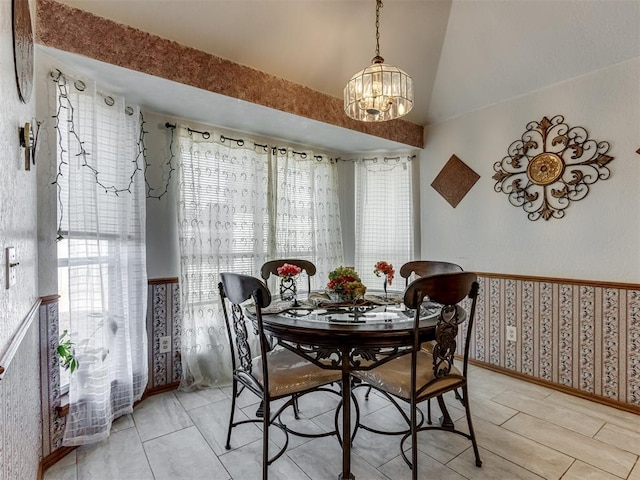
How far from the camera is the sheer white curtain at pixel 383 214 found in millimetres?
3688

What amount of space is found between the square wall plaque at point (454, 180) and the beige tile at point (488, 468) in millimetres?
2266

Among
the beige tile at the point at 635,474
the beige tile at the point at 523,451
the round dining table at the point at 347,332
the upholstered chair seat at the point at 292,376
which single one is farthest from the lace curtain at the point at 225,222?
the beige tile at the point at 635,474

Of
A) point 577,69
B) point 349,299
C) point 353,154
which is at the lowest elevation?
point 349,299

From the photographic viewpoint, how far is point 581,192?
2.53 metres

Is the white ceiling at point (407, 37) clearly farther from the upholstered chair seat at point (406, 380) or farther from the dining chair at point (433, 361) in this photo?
the upholstered chair seat at point (406, 380)

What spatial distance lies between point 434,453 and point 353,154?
2987 millimetres

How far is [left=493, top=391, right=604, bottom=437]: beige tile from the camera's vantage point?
6.95 ft

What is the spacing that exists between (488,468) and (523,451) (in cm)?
30

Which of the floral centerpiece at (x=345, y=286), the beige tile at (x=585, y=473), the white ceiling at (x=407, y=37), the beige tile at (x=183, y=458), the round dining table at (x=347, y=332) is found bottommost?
the beige tile at (x=585, y=473)

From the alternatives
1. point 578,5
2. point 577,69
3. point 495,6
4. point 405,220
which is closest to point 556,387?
point 405,220

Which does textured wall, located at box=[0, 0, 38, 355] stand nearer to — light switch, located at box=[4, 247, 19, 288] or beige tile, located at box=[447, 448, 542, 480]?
light switch, located at box=[4, 247, 19, 288]

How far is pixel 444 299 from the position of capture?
1.52 metres

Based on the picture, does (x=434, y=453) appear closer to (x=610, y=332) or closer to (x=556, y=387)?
(x=556, y=387)

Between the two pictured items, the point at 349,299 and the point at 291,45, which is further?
the point at 291,45
